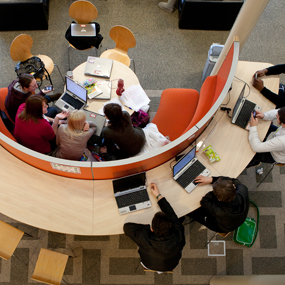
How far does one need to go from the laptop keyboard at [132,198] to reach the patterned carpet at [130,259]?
0.94m

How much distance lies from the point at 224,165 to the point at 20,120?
2.13 m

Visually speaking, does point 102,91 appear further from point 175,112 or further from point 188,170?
point 188,170

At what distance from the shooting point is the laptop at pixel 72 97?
2.92 meters

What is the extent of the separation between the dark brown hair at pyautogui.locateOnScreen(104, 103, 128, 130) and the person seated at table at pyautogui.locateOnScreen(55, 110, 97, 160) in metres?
0.24

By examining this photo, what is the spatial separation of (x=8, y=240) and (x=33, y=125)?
114cm

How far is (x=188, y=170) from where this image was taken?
2.49 m

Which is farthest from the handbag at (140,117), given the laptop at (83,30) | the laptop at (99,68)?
the laptop at (83,30)

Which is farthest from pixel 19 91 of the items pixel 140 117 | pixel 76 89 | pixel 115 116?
pixel 140 117

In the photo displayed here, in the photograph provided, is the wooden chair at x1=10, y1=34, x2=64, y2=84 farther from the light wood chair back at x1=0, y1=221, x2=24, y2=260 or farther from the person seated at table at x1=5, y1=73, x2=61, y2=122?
the light wood chair back at x1=0, y1=221, x2=24, y2=260

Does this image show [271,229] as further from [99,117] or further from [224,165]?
[99,117]

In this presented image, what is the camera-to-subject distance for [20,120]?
259 cm

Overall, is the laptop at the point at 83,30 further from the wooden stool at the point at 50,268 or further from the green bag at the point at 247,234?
the green bag at the point at 247,234

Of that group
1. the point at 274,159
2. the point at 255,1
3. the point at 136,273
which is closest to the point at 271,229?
the point at 274,159

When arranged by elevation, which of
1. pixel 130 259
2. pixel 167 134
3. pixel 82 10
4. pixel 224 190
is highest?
pixel 82 10
